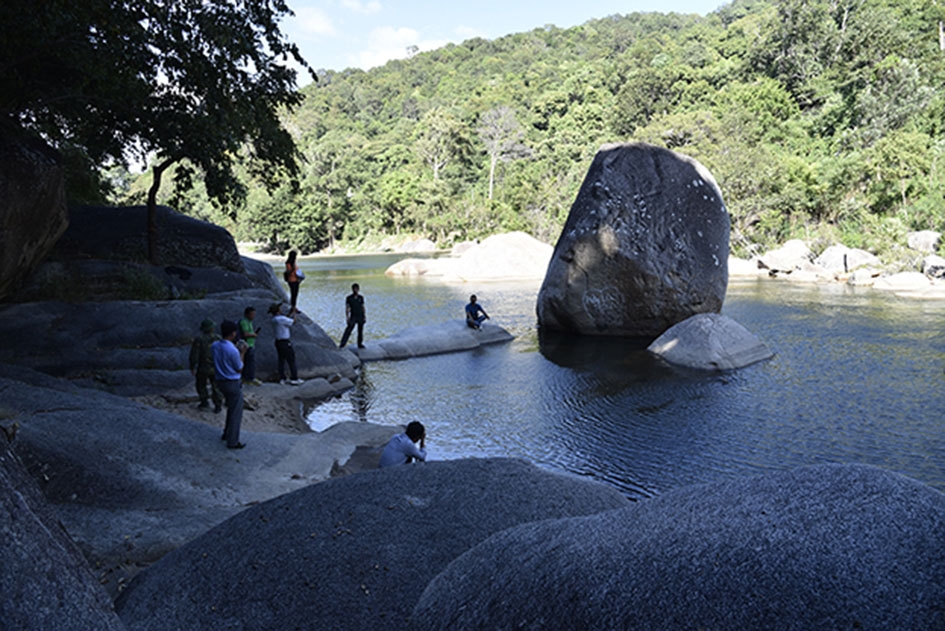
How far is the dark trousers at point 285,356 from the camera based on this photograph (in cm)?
1338

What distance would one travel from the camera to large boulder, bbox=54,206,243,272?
1502cm

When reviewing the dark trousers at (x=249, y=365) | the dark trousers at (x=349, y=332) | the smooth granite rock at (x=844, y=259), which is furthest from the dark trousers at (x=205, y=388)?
the smooth granite rock at (x=844, y=259)

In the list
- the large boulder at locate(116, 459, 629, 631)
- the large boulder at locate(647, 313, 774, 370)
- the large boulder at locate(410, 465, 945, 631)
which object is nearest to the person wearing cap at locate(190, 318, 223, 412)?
the large boulder at locate(116, 459, 629, 631)

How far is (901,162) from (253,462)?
139 ft

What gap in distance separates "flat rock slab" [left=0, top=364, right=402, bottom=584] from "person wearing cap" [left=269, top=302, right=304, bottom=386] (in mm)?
4164

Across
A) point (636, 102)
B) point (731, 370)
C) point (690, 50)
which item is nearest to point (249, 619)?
point (731, 370)

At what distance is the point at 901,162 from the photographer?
124ft

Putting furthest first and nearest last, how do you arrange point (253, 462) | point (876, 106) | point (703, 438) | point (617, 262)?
1. point (876, 106)
2. point (617, 262)
3. point (703, 438)
4. point (253, 462)

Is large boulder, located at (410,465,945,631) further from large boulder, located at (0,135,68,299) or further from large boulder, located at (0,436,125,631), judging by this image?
large boulder, located at (0,135,68,299)

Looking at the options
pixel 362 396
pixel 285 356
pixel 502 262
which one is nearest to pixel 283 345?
pixel 285 356

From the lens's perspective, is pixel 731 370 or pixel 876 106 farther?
pixel 876 106

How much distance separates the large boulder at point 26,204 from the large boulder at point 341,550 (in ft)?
26.4

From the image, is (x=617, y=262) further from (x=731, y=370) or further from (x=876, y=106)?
(x=876, y=106)

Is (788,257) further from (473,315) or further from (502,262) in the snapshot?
(473,315)
